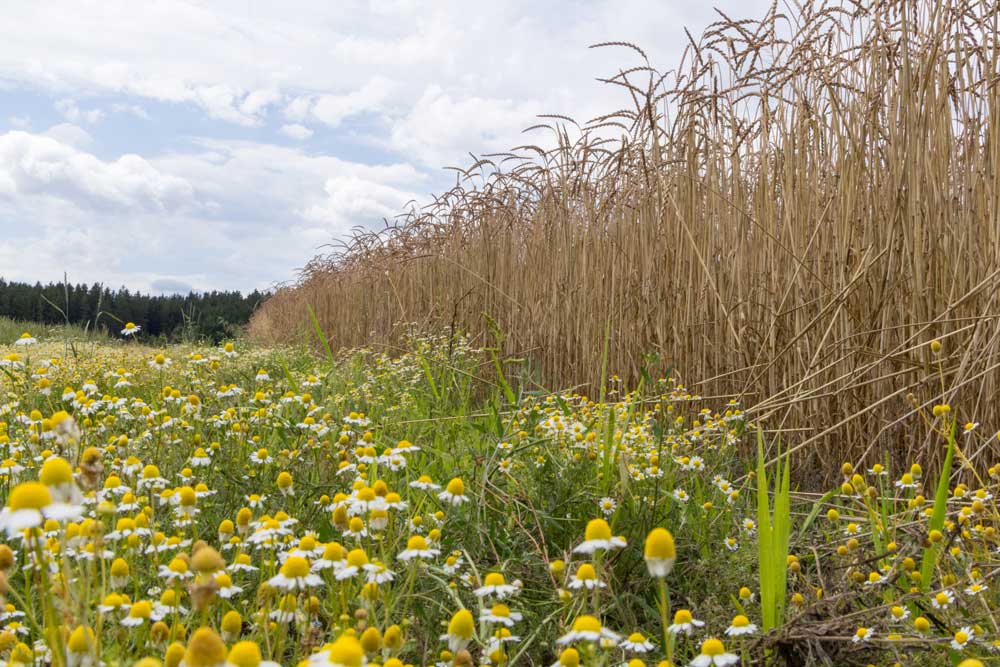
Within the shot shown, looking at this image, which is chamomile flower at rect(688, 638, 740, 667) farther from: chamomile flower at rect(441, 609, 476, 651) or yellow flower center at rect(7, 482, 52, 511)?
yellow flower center at rect(7, 482, 52, 511)

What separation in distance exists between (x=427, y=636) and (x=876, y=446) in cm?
205

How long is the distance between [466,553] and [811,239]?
215 cm

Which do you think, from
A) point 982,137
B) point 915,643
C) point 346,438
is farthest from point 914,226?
point 346,438

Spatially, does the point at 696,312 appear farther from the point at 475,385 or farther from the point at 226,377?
the point at 226,377

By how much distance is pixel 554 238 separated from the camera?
190 inches

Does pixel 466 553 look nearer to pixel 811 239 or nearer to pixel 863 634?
pixel 863 634

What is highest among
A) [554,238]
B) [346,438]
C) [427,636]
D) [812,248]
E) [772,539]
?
[554,238]

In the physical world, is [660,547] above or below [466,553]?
above

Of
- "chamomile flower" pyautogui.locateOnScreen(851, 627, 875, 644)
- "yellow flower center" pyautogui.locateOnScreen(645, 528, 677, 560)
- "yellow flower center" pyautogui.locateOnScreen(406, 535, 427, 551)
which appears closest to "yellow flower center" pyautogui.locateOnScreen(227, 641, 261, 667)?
"yellow flower center" pyautogui.locateOnScreen(645, 528, 677, 560)

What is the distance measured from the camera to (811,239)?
2.94 metres

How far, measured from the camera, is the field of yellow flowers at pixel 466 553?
104cm

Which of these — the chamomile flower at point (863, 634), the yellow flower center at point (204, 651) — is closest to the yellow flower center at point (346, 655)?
the yellow flower center at point (204, 651)

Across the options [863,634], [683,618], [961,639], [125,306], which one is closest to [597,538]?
[683,618]

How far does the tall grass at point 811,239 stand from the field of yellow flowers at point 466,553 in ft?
0.91
